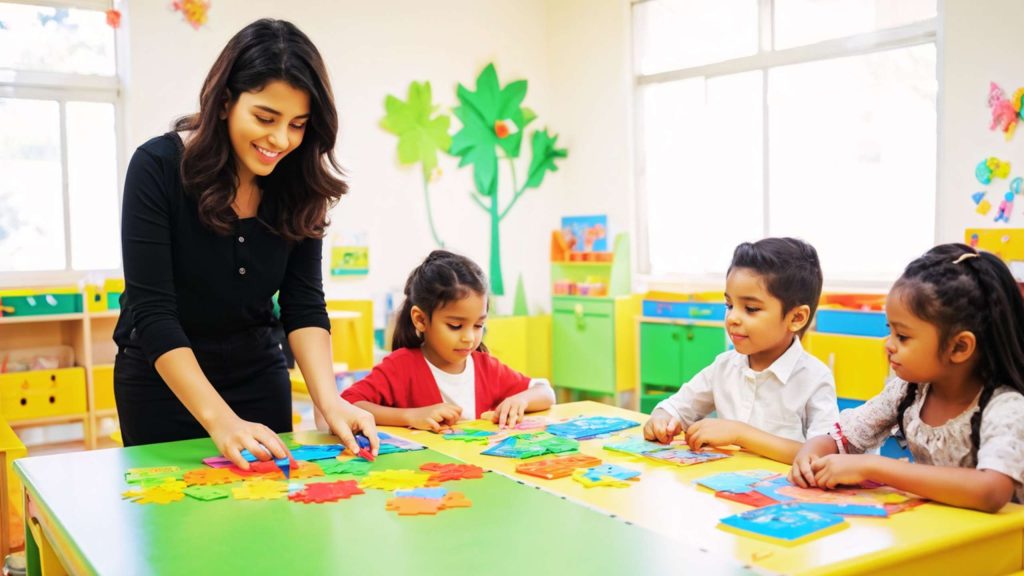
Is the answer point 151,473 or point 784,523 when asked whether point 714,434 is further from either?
point 151,473

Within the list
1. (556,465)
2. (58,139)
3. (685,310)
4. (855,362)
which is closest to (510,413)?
(556,465)

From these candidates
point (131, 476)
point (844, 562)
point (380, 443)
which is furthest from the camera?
point (380, 443)

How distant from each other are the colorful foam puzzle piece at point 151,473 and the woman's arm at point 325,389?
315 millimetres

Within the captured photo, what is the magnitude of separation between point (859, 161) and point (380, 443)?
3.77 metres

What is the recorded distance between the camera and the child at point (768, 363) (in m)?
1.89

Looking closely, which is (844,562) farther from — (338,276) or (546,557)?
(338,276)

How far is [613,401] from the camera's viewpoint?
562cm

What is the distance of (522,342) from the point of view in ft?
19.6

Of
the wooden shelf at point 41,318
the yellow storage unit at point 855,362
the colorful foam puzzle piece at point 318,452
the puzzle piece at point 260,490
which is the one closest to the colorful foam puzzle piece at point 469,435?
the colorful foam puzzle piece at point 318,452

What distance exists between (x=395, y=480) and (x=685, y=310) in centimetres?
369

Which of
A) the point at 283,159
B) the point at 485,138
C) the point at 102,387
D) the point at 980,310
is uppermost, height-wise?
the point at 485,138

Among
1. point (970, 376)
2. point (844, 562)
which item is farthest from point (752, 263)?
point (844, 562)

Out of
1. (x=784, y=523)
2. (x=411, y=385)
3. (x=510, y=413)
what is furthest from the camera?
(x=411, y=385)

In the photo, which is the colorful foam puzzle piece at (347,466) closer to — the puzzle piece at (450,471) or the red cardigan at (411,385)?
the puzzle piece at (450,471)
